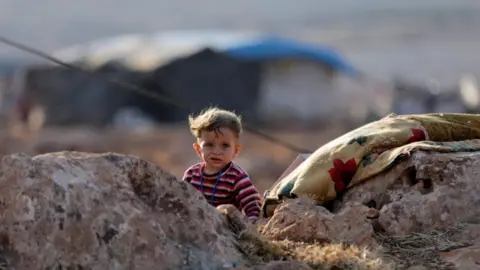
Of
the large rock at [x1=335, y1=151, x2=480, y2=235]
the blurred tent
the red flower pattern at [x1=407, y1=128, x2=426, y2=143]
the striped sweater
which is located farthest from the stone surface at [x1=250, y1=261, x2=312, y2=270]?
the blurred tent

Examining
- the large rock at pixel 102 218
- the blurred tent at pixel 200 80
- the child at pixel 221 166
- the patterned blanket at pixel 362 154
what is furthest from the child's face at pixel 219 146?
the blurred tent at pixel 200 80

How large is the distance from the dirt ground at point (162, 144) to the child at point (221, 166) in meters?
15.0

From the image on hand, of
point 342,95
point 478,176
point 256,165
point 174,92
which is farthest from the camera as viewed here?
point 342,95

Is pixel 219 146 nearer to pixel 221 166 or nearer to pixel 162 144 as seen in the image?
pixel 221 166

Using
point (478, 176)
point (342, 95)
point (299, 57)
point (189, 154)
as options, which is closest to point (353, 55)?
point (342, 95)

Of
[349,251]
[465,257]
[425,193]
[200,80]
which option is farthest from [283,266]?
[200,80]

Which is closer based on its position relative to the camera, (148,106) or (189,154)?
(189,154)

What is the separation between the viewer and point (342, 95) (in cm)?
4297

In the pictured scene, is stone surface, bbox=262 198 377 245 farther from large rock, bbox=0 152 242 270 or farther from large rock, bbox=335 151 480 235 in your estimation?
large rock, bbox=0 152 242 270

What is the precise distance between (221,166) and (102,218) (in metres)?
1.43

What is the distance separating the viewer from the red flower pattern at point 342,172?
19.4 ft

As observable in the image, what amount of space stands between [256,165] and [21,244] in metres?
18.5

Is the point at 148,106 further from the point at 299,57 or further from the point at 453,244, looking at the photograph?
the point at 453,244

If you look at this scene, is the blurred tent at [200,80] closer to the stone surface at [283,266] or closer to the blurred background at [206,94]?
the blurred background at [206,94]
